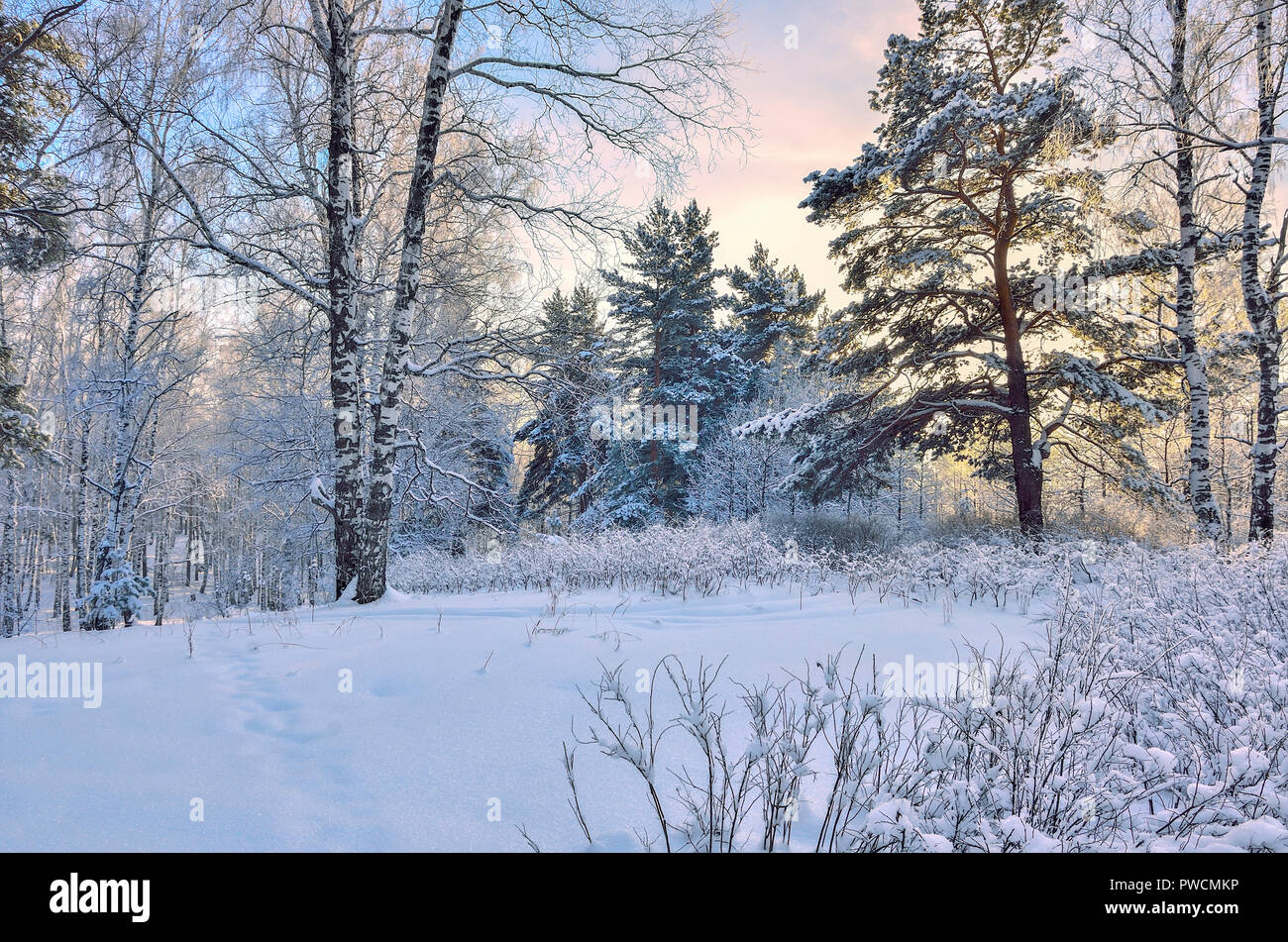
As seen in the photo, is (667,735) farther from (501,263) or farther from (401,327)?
(501,263)

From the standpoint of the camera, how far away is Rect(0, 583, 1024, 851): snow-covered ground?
170 centimetres

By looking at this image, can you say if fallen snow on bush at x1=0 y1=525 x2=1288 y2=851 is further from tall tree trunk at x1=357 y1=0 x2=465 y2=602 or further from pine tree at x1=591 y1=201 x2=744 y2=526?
pine tree at x1=591 y1=201 x2=744 y2=526

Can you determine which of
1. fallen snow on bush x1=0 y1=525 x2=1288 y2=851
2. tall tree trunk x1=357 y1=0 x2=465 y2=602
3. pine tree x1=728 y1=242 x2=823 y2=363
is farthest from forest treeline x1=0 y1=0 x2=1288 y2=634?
pine tree x1=728 y1=242 x2=823 y2=363

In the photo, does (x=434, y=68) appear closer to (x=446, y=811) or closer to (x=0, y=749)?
(x=0, y=749)

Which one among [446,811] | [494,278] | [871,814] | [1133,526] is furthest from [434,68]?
[1133,526]

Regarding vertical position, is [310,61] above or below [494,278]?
above

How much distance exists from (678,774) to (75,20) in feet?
33.4

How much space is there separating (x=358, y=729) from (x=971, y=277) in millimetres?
12542

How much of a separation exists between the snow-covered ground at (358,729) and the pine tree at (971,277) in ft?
24.7

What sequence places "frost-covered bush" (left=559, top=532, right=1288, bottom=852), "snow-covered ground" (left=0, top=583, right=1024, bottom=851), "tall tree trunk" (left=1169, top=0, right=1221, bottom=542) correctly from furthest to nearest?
"tall tree trunk" (left=1169, top=0, right=1221, bottom=542), "snow-covered ground" (left=0, top=583, right=1024, bottom=851), "frost-covered bush" (left=559, top=532, right=1288, bottom=852)

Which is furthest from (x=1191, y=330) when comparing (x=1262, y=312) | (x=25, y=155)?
(x=25, y=155)

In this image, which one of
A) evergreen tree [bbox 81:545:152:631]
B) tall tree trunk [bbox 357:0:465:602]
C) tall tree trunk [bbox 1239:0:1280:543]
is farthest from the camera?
tall tree trunk [bbox 1239:0:1280:543]

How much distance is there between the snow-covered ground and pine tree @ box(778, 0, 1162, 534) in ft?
24.7

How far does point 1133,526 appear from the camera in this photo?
11.2m
